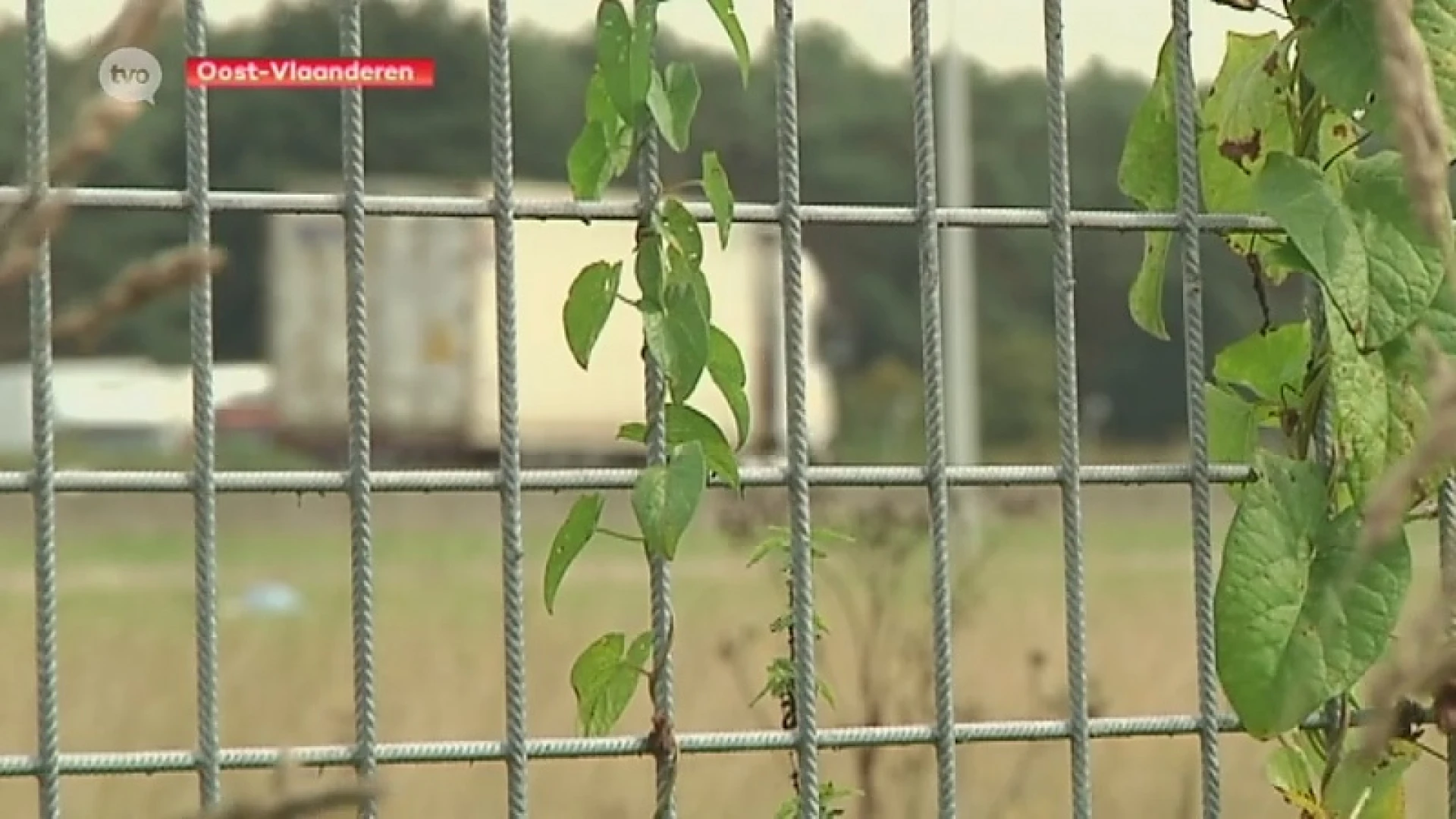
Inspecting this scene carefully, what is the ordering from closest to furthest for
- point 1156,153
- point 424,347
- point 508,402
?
point 508,402 < point 1156,153 < point 424,347

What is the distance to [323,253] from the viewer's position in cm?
1780

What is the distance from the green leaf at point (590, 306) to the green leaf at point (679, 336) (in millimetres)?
32

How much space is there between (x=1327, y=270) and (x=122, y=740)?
5.03m

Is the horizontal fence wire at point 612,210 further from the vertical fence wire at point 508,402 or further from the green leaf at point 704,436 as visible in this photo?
the green leaf at point 704,436

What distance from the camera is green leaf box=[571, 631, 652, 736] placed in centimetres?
186

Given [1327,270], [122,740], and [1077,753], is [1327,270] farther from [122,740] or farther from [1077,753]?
[122,740]

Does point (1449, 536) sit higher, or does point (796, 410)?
point (796, 410)

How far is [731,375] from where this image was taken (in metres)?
1.86

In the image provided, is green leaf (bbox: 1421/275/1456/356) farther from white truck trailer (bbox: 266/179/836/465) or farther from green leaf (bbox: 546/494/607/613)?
white truck trailer (bbox: 266/179/836/465)

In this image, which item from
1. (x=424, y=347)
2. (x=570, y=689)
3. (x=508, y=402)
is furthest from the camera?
(x=424, y=347)

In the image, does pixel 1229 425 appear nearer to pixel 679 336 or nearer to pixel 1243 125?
pixel 1243 125

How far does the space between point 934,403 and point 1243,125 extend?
0.37m

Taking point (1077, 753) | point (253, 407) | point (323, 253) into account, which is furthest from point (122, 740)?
point (323, 253)

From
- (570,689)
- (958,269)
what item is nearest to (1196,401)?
(570,689)
